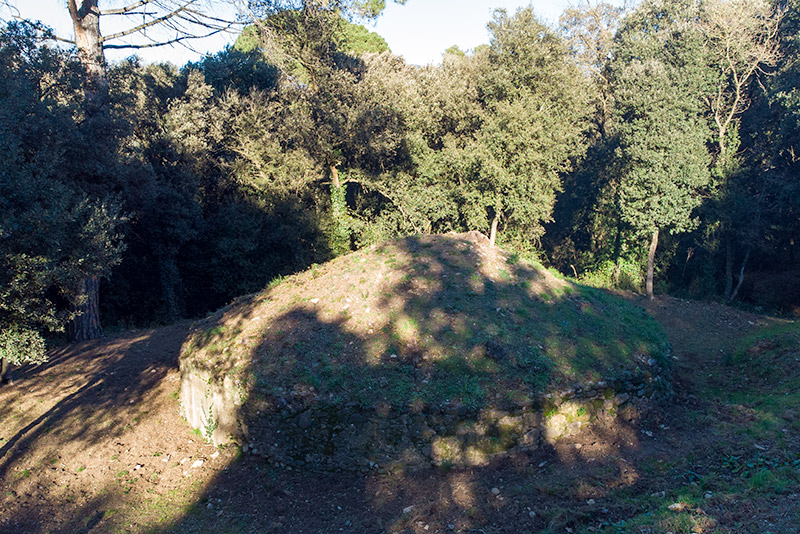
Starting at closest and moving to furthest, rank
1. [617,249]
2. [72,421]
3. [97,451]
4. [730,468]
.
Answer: [730,468], [97,451], [72,421], [617,249]

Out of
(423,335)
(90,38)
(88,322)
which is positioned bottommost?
(423,335)

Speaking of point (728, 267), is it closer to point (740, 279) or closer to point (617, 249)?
point (740, 279)

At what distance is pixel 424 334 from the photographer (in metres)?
8.61

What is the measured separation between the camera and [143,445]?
8273mm

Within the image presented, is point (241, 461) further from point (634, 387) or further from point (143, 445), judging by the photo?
point (634, 387)

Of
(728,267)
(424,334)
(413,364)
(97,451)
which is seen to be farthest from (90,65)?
(728,267)

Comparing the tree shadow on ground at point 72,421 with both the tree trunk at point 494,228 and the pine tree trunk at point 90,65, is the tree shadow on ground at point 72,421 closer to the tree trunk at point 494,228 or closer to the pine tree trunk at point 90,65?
the pine tree trunk at point 90,65

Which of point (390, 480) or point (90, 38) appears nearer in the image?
point (390, 480)

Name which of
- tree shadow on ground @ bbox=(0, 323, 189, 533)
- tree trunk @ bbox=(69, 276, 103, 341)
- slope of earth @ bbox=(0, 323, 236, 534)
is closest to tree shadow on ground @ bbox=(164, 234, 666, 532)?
slope of earth @ bbox=(0, 323, 236, 534)

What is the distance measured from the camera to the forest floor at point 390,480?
19.3 feet

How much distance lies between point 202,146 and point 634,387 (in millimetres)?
15815

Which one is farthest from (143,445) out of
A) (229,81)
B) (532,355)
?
(229,81)

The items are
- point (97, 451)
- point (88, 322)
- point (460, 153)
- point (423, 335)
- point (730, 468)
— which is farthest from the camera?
point (460, 153)

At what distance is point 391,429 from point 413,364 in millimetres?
1211
